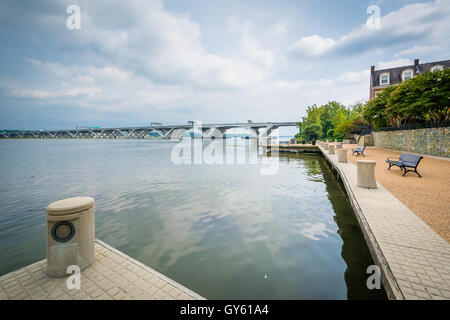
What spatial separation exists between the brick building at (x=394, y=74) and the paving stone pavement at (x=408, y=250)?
52940 mm

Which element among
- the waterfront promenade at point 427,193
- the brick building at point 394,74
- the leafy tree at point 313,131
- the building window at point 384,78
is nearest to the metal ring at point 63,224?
the waterfront promenade at point 427,193

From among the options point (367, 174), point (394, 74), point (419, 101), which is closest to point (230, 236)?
point (367, 174)

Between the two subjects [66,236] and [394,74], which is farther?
[394,74]

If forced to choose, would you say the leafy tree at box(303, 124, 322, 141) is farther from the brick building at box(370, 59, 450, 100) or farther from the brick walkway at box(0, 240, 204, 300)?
the brick walkway at box(0, 240, 204, 300)

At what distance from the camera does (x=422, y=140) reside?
63.9 feet

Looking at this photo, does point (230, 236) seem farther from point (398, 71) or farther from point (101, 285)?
point (398, 71)

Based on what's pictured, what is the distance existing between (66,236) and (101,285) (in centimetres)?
108

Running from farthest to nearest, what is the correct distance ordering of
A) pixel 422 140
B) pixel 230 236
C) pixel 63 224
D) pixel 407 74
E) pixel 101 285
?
pixel 407 74, pixel 422 140, pixel 230 236, pixel 63 224, pixel 101 285

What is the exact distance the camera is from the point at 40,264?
3953mm

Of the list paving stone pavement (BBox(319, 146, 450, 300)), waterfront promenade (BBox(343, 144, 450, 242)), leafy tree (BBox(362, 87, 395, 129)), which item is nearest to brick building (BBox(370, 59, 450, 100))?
leafy tree (BBox(362, 87, 395, 129))

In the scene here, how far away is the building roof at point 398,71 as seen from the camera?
4366 cm

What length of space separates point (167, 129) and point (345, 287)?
108 metres

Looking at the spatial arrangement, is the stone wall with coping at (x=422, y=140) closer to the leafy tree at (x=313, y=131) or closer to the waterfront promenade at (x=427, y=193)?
the waterfront promenade at (x=427, y=193)

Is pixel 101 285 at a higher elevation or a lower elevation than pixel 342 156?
lower
